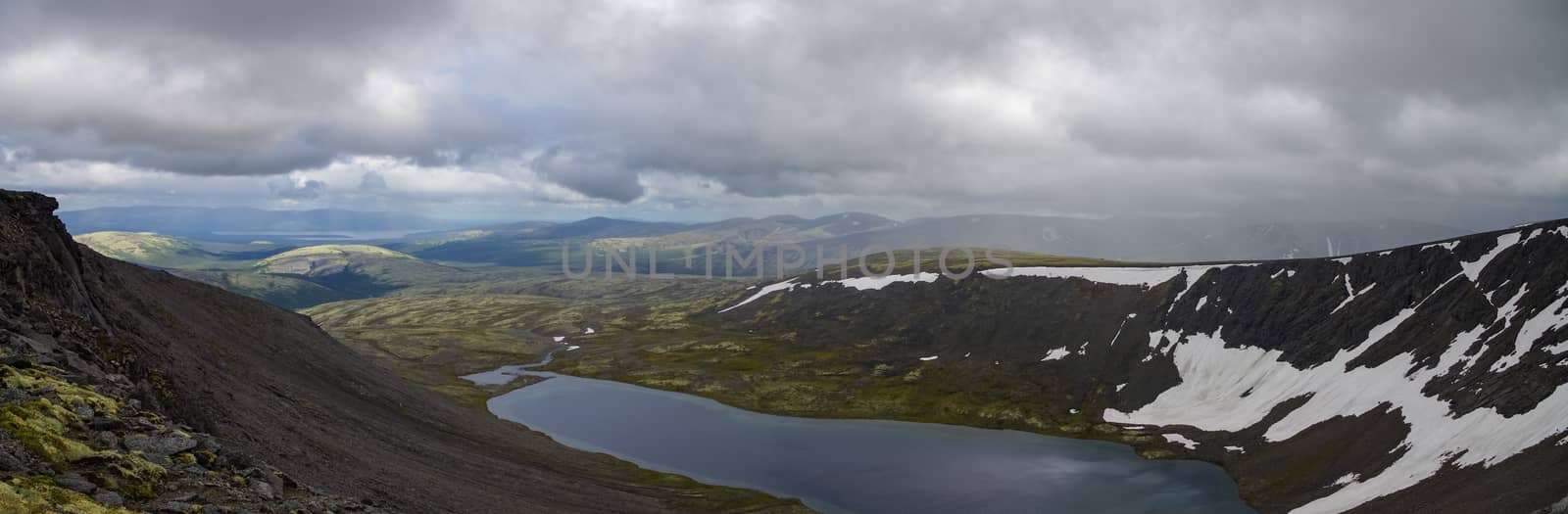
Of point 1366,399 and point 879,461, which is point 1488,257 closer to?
point 1366,399

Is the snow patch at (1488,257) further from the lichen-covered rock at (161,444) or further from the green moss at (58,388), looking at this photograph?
the green moss at (58,388)

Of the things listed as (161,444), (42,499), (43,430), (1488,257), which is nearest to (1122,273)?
(1488,257)

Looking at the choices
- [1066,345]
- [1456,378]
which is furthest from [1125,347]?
[1456,378]

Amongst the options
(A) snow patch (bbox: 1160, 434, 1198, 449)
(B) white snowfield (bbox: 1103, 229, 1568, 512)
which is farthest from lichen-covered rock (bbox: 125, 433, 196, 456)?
(A) snow patch (bbox: 1160, 434, 1198, 449)

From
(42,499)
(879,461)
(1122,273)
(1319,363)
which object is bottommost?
(879,461)

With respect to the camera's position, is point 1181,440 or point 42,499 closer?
point 42,499
